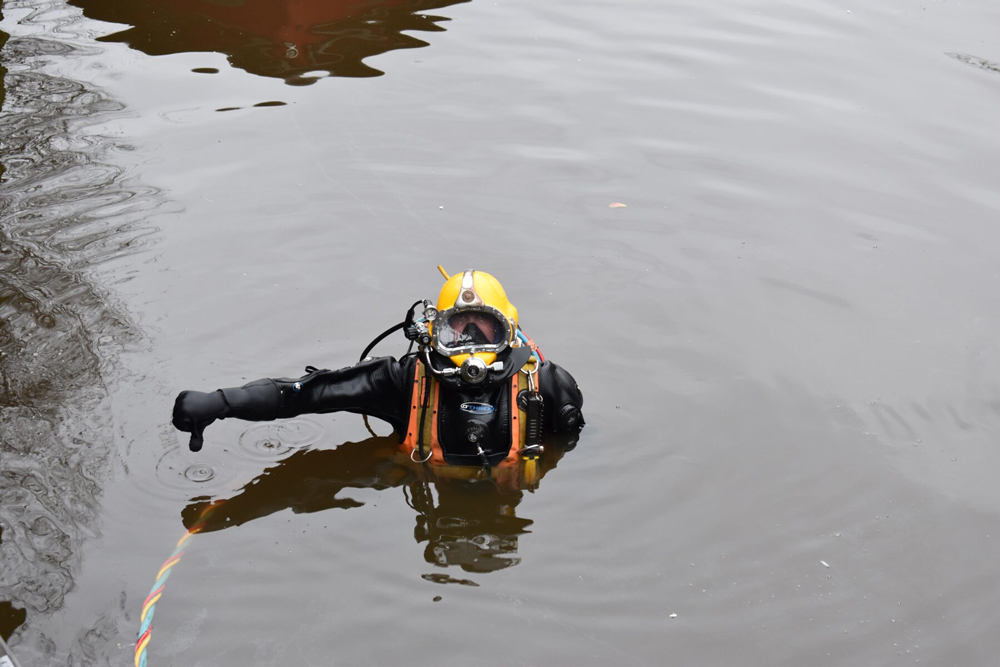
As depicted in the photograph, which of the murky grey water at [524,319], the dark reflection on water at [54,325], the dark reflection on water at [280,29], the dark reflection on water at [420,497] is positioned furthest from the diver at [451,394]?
the dark reflection on water at [280,29]

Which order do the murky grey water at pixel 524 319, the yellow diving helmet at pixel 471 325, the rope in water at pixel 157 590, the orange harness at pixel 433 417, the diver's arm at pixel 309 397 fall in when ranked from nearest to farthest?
the rope in water at pixel 157 590, the murky grey water at pixel 524 319, the yellow diving helmet at pixel 471 325, the diver's arm at pixel 309 397, the orange harness at pixel 433 417

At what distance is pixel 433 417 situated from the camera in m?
4.56

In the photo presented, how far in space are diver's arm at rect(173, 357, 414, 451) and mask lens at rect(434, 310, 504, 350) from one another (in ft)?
1.31

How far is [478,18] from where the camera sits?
10102mm

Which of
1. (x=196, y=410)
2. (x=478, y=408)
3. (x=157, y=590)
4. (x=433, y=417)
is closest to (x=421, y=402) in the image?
(x=433, y=417)

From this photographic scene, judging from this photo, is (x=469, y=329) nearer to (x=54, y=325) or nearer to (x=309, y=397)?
(x=309, y=397)

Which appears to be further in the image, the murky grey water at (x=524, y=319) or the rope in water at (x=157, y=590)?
the murky grey water at (x=524, y=319)

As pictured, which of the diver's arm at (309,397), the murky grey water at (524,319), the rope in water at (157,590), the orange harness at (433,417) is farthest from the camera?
the orange harness at (433,417)

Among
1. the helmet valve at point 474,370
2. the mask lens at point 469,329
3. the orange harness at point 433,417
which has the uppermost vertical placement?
the mask lens at point 469,329

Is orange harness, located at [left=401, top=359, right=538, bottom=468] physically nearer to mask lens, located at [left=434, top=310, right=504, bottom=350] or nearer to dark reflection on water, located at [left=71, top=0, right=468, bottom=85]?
mask lens, located at [left=434, top=310, right=504, bottom=350]

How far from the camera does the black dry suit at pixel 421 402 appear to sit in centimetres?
445

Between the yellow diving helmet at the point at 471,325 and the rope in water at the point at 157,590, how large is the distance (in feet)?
A: 4.50

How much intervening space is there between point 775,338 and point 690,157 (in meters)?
2.29

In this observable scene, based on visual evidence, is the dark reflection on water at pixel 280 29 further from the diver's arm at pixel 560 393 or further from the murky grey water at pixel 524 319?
the diver's arm at pixel 560 393
